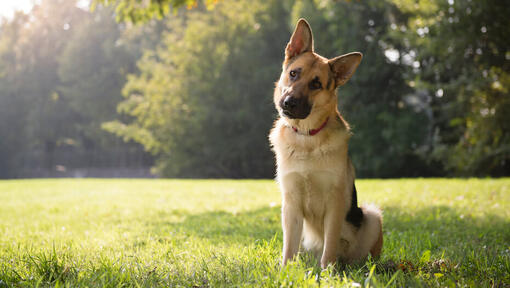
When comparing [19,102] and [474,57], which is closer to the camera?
[474,57]

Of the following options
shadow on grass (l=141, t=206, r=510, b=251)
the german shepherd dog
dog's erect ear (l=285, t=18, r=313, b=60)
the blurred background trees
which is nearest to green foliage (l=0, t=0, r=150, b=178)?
the blurred background trees

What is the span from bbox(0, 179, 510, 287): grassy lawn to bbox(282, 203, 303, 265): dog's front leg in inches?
4.9

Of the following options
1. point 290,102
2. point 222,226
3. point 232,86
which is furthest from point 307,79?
point 232,86

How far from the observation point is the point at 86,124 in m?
42.4

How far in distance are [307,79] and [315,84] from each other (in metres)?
0.08

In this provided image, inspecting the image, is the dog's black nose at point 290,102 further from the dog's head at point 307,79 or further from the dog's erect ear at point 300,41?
the dog's erect ear at point 300,41

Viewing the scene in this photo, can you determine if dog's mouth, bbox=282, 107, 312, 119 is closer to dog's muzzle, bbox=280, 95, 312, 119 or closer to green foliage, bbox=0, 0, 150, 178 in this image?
dog's muzzle, bbox=280, 95, 312, 119

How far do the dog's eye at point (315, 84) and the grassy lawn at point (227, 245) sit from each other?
56.4 inches

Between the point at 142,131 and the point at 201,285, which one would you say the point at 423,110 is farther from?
the point at 201,285

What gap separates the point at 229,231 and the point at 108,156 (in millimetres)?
39656

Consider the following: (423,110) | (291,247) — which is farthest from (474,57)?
(291,247)

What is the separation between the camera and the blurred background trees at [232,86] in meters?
16.1

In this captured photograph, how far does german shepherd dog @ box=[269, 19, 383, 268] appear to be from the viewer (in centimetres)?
327

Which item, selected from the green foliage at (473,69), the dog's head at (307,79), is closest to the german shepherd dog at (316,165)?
the dog's head at (307,79)
